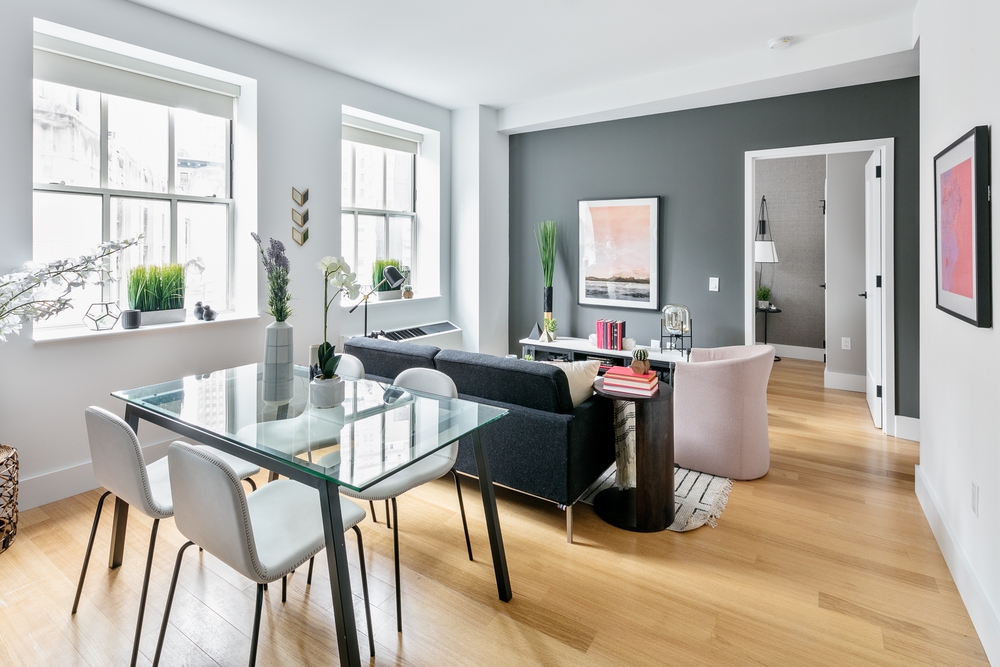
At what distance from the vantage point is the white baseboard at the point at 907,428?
3.88 metres

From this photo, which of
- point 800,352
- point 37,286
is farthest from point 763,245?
point 37,286

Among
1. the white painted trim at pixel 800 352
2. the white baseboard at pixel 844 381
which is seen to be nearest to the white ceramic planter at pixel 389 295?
the white baseboard at pixel 844 381

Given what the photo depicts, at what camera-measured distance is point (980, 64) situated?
75.4 inches

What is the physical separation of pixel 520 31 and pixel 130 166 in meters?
2.60

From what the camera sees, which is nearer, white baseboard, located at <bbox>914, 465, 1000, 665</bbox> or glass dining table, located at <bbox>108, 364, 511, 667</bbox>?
glass dining table, located at <bbox>108, 364, 511, 667</bbox>

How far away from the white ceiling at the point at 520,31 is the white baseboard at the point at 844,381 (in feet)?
10.1

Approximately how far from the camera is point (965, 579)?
203 cm

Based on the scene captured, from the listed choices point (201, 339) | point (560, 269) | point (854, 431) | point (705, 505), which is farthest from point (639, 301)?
point (201, 339)

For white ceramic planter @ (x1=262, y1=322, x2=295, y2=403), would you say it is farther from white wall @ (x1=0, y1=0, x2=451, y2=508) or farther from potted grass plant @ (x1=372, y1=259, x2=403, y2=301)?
potted grass plant @ (x1=372, y1=259, x2=403, y2=301)

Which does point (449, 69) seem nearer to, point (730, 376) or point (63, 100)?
point (63, 100)

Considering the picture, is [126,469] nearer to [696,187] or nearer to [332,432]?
[332,432]

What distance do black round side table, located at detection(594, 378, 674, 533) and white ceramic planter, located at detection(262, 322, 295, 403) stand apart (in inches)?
55.9

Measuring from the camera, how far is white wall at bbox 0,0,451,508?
2.77 m

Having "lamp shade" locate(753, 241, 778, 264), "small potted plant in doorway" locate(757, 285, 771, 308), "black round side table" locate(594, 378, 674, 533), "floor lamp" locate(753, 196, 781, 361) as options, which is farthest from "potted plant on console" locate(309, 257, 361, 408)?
"small potted plant in doorway" locate(757, 285, 771, 308)
